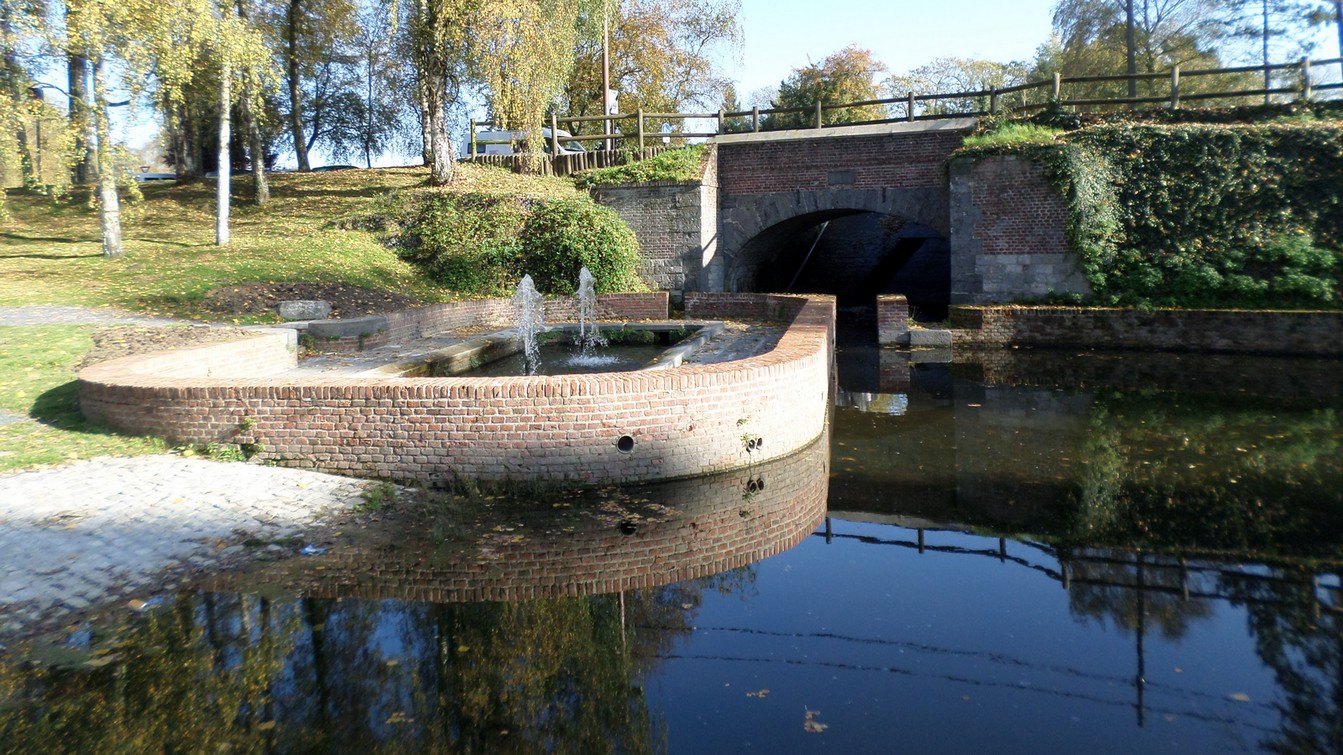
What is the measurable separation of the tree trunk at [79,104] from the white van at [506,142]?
33.5 ft

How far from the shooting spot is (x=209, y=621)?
429 centimetres

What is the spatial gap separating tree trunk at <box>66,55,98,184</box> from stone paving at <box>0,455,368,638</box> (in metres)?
10.7

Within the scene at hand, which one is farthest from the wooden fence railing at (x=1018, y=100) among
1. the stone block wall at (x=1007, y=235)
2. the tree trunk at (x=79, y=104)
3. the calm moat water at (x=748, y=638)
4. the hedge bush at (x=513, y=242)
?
the calm moat water at (x=748, y=638)

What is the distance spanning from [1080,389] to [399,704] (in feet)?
32.4

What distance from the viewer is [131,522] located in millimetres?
5418

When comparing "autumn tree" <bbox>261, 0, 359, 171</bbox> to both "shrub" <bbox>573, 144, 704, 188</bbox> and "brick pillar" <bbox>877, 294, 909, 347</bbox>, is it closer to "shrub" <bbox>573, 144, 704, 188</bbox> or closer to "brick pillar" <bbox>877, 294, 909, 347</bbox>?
"shrub" <bbox>573, 144, 704, 188</bbox>

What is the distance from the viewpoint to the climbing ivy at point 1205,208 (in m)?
15.2

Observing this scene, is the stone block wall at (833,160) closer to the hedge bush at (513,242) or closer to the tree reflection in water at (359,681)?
the hedge bush at (513,242)

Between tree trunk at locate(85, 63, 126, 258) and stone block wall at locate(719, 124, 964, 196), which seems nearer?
tree trunk at locate(85, 63, 126, 258)

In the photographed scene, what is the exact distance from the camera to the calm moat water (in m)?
3.42

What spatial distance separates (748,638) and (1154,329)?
43.7ft

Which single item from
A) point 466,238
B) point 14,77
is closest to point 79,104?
point 14,77

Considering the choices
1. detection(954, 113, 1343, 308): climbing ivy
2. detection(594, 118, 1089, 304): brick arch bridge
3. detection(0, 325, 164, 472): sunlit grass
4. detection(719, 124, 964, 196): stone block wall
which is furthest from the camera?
→ detection(719, 124, 964, 196): stone block wall

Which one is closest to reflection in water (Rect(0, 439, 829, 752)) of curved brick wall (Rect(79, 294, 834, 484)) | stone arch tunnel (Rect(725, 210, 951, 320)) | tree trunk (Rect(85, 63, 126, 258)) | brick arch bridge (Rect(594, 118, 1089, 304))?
curved brick wall (Rect(79, 294, 834, 484))
